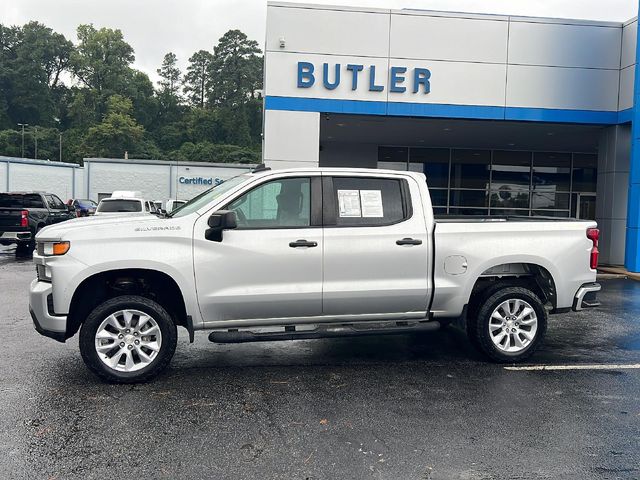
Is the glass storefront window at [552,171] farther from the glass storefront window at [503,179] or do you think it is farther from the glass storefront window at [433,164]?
the glass storefront window at [433,164]

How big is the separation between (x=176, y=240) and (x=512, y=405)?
3298 millimetres

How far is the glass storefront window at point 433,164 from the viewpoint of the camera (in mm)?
23109

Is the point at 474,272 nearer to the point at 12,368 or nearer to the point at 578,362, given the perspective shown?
Answer: the point at 578,362

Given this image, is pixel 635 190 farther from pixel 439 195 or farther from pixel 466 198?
pixel 439 195

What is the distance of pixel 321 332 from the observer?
569 cm

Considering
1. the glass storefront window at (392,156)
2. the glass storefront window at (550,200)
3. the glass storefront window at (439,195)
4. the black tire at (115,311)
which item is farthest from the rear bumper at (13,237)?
the glass storefront window at (550,200)

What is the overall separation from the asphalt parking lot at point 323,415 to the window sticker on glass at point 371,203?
5.22 ft

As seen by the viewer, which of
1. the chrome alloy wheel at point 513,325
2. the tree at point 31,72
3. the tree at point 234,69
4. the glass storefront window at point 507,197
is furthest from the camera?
the tree at point 234,69

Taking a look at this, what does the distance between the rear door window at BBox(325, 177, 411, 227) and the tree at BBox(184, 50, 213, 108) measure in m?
107

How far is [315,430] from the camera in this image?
14.3 ft

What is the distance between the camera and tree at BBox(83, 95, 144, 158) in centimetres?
8519

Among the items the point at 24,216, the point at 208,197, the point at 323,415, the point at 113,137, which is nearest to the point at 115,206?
the point at 24,216

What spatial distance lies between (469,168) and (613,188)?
7665 mm

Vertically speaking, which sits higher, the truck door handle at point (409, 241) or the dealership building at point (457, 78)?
the dealership building at point (457, 78)
